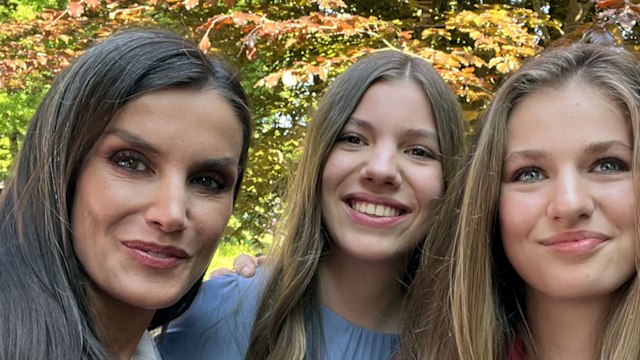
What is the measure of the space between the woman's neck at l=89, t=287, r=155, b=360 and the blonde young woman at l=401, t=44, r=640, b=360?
2.99 ft

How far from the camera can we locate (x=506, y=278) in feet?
7.13

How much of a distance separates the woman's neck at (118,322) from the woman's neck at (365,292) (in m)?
0.80

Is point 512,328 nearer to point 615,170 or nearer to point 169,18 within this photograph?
point 615,170

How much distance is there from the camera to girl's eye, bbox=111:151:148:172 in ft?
5.51

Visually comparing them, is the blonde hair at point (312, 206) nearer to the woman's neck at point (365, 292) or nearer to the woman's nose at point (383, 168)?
the woman's neck at point (365, 292)

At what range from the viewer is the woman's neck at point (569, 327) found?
1921 millimetres

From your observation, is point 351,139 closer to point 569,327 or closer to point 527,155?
point 527,155

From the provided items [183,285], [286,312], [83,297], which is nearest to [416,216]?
[286,312]

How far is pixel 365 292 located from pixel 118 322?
990 millimetres

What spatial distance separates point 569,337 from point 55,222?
1494mm

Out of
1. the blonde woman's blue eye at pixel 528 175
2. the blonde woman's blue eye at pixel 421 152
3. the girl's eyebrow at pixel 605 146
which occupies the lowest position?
the blonde woman's blue eye at pixel 421 152

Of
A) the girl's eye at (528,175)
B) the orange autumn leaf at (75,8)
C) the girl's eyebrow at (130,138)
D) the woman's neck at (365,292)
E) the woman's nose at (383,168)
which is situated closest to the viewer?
the girl's eyebrow at (130,138)

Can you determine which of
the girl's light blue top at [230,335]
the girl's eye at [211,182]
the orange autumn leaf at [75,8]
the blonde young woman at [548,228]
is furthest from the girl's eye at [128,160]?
the orange autumn leaf at [75,8]

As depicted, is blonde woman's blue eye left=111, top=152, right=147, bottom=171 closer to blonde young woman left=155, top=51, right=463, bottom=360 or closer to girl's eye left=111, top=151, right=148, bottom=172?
girl's eye left=111, top=151, right=148, bottom=172
